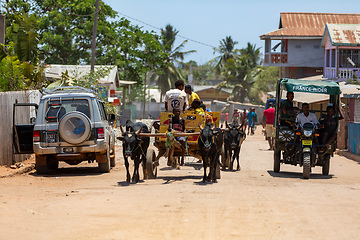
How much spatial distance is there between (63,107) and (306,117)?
21.1 feet

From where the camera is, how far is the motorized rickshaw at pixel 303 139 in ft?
47.7

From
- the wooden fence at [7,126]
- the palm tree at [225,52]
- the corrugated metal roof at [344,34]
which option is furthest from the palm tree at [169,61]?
the wooden fence at [7,126]

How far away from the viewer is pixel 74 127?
1462 centimetres

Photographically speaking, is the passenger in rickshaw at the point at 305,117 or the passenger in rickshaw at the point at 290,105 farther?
the passenger in rickshaw at the point at 290,105

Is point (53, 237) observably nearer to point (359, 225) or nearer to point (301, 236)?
point (301, 236)

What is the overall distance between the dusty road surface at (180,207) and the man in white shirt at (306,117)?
4.84 ft

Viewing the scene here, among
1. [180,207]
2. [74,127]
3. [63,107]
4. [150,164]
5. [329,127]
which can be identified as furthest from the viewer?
[63,107]

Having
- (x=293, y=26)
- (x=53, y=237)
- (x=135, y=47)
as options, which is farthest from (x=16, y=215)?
(x=293, y=26)

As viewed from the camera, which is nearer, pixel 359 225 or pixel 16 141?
pixel 359 225

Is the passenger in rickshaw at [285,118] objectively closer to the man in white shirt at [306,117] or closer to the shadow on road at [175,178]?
the man in white shirt at [306,117]

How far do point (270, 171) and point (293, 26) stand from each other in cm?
3840

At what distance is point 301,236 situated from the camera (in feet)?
24.5

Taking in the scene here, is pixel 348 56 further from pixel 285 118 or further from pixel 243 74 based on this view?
pixel 243 74

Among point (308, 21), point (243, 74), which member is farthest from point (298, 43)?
point (243, 74)
